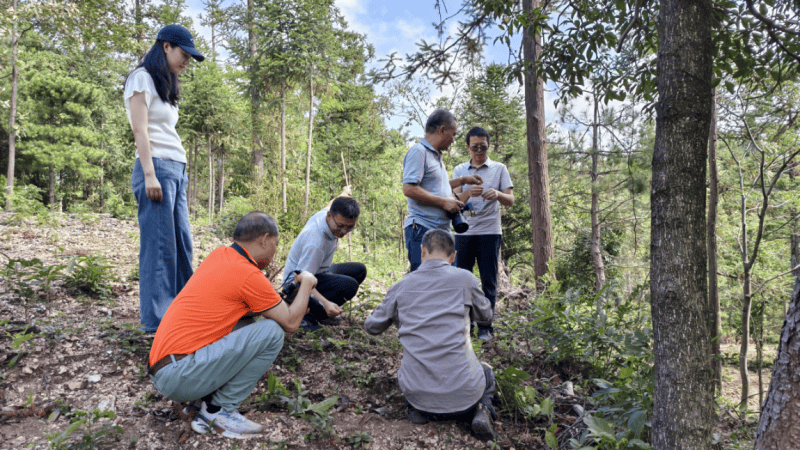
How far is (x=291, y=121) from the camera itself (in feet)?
46.3

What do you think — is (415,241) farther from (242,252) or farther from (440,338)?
(242,252)

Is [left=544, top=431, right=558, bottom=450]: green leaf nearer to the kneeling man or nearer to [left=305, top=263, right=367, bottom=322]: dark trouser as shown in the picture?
the kneeling man

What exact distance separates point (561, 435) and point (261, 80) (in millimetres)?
9491

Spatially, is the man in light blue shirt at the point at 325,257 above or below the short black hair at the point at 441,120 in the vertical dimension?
below

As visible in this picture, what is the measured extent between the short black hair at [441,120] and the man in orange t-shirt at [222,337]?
68.2 inches

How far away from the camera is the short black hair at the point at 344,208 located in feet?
11.0

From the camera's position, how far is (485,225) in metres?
3.93

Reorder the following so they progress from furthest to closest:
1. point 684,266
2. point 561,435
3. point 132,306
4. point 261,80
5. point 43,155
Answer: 1. point 43,155
2. point 261,80
3. point 132,306
4. point 561,435
5. point 684,266

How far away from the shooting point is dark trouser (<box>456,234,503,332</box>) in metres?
3.91

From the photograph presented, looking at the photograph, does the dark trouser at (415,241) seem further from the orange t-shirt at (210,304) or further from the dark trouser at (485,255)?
the orange t-shirt at (210,304)

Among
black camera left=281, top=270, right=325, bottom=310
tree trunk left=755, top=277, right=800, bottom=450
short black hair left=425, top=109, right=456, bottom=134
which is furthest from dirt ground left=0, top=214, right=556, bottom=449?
short black hair left=425, top=109, right=456, bottom=134

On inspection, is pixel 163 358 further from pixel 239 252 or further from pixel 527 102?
pixel 527 102

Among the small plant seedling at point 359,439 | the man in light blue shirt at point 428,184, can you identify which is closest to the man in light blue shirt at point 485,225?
the man in light blue shirt at point 428,184

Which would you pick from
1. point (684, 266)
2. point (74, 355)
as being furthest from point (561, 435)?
point (74, 355)
